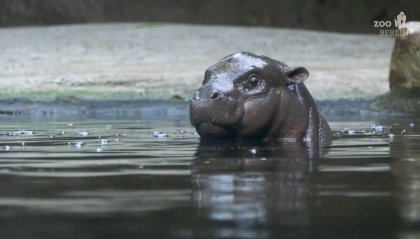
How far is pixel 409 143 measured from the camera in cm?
558

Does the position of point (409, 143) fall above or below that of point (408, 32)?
below

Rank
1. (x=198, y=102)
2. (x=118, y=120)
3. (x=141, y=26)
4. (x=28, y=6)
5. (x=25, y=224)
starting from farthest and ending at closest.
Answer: (x=28, y=6), (x=141, y=26), (x=118, y=120), (x=198, y=102), (x=25, y=224)

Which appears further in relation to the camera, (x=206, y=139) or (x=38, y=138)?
(x=38, y=138)

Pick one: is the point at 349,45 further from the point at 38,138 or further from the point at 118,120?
the point at 38,138

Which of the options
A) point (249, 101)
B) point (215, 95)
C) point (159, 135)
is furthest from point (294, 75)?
point (159, 135)

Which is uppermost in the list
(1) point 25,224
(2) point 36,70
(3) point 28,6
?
(3) point 28,6

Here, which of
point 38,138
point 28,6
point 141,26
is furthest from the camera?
point 28,6

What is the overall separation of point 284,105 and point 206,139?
462 mm

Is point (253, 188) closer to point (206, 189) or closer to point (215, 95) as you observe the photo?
point (206, 189)

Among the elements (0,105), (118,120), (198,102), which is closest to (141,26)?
(0,105)

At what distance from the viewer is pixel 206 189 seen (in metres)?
3.50

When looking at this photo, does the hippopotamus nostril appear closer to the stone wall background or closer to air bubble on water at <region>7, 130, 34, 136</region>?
air bubble on water at <region>7, 130, 34, 136</region>

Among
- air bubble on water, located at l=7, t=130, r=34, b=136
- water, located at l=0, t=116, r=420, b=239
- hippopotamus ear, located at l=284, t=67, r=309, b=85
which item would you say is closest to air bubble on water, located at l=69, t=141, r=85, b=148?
water, located at l=0, t=116, r=420, b=239

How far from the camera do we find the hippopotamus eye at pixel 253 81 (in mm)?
5582
